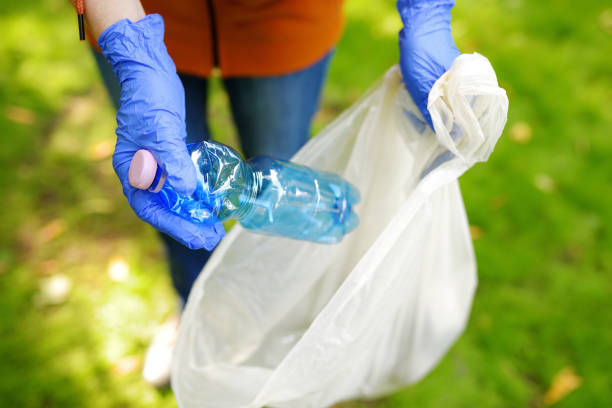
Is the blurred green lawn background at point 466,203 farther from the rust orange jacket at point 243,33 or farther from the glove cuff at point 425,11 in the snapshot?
the glove cuff at point 425,11

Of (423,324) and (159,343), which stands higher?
(423,324)

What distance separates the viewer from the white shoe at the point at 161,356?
142 cm

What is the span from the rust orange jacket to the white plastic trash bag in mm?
214

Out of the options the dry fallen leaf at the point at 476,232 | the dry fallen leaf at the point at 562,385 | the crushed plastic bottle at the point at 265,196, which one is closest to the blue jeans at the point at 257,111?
the crushed plastic bottle at the point at 265,196

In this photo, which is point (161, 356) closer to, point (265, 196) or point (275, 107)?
point (265, 196)

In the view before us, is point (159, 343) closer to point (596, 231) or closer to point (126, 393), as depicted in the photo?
point (126, 393)

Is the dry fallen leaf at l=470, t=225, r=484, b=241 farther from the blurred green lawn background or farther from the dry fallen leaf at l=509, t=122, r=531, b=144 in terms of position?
the dry fallen leaf at l=509, t=122, r=531, b=144

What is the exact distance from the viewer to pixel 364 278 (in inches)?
32.4

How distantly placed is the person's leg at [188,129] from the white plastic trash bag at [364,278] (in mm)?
166

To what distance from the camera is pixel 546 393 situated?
1462mm

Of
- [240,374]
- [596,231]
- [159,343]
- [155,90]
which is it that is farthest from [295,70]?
[596,231]

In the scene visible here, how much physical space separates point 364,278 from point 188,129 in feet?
1.93

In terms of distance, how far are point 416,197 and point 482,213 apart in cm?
112

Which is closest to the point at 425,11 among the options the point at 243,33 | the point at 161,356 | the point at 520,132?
the point at 243,33
